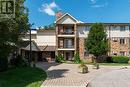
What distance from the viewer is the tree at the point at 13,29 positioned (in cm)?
2512

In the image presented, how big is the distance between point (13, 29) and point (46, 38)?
46.2 metres

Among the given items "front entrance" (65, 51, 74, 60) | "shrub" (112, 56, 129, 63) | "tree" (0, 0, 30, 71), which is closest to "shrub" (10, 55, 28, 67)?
"tree" (0, 0, 30, 71)

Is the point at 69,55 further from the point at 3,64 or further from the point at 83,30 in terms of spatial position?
the point at 3,64

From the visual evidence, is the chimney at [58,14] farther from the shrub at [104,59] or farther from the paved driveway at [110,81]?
the paved driveway at [110,81]

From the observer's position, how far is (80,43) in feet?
226

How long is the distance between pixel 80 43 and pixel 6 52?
141ft

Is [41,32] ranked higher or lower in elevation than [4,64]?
higher

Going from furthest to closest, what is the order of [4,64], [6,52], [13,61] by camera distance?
[13,61]
[4,64]
[6,52]

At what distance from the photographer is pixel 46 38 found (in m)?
72.2

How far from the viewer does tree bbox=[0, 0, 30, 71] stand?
25125 millimetres

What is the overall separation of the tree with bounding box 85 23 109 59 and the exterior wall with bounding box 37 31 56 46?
11.8 m

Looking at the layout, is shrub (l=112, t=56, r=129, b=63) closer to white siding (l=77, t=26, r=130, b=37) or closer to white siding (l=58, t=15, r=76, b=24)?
white siding (l=77, t=26, r=130, b=37)

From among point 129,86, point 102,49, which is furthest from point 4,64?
point 102,49

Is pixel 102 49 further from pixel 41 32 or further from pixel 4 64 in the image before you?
pixel 4 64
